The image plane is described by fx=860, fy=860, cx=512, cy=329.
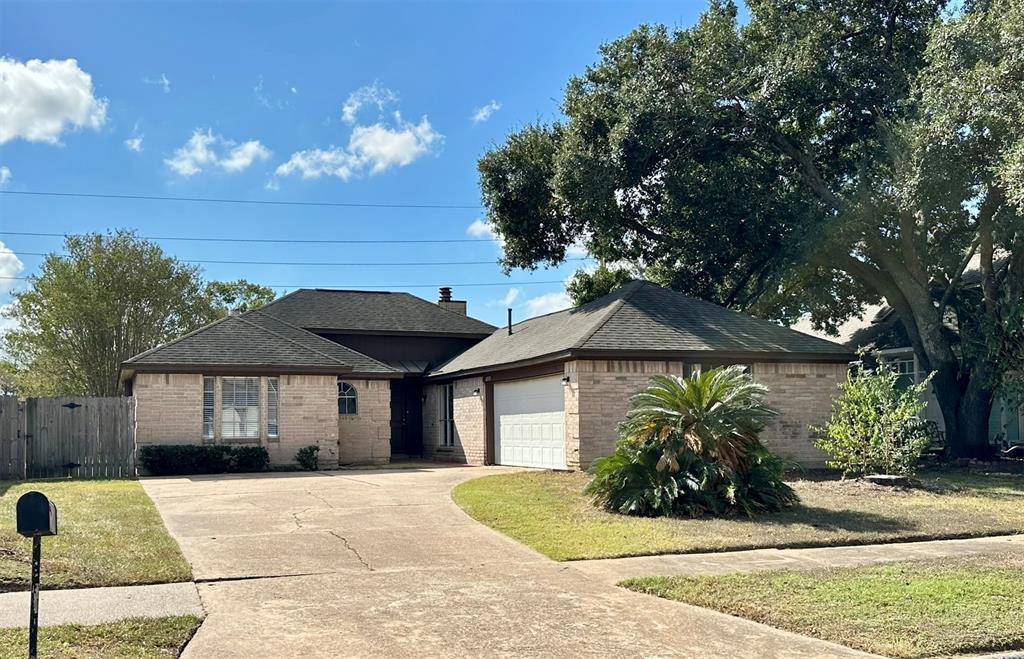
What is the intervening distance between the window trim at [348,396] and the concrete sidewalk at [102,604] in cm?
1656

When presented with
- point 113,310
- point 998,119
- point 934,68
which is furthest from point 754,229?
point 113,310

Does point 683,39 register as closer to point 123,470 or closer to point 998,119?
point 998,119

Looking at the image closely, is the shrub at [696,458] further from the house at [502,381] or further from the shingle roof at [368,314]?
the shingle roof at [368,314]

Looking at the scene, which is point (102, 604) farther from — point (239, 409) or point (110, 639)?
point (239, 409)

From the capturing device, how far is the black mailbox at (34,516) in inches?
211

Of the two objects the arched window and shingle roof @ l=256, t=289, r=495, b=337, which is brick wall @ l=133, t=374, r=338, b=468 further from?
shingle roof @ l=256, t=289, r=495, b=337

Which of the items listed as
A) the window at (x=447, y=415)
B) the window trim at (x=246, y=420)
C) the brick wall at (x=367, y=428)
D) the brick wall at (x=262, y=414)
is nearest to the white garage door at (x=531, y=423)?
the window at (x=447, y=415)

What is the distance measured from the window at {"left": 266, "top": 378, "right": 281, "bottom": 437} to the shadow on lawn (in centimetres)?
1409

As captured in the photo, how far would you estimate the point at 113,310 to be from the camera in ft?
125

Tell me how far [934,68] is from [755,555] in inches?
597

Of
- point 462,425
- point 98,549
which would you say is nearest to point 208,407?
point 462,425

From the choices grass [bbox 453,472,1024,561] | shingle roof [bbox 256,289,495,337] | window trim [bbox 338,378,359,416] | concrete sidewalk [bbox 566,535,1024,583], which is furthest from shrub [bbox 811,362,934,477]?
shingle roof [bbox 256,289,495,337]

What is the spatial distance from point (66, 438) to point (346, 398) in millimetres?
7308

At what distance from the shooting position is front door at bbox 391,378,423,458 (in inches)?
1149
